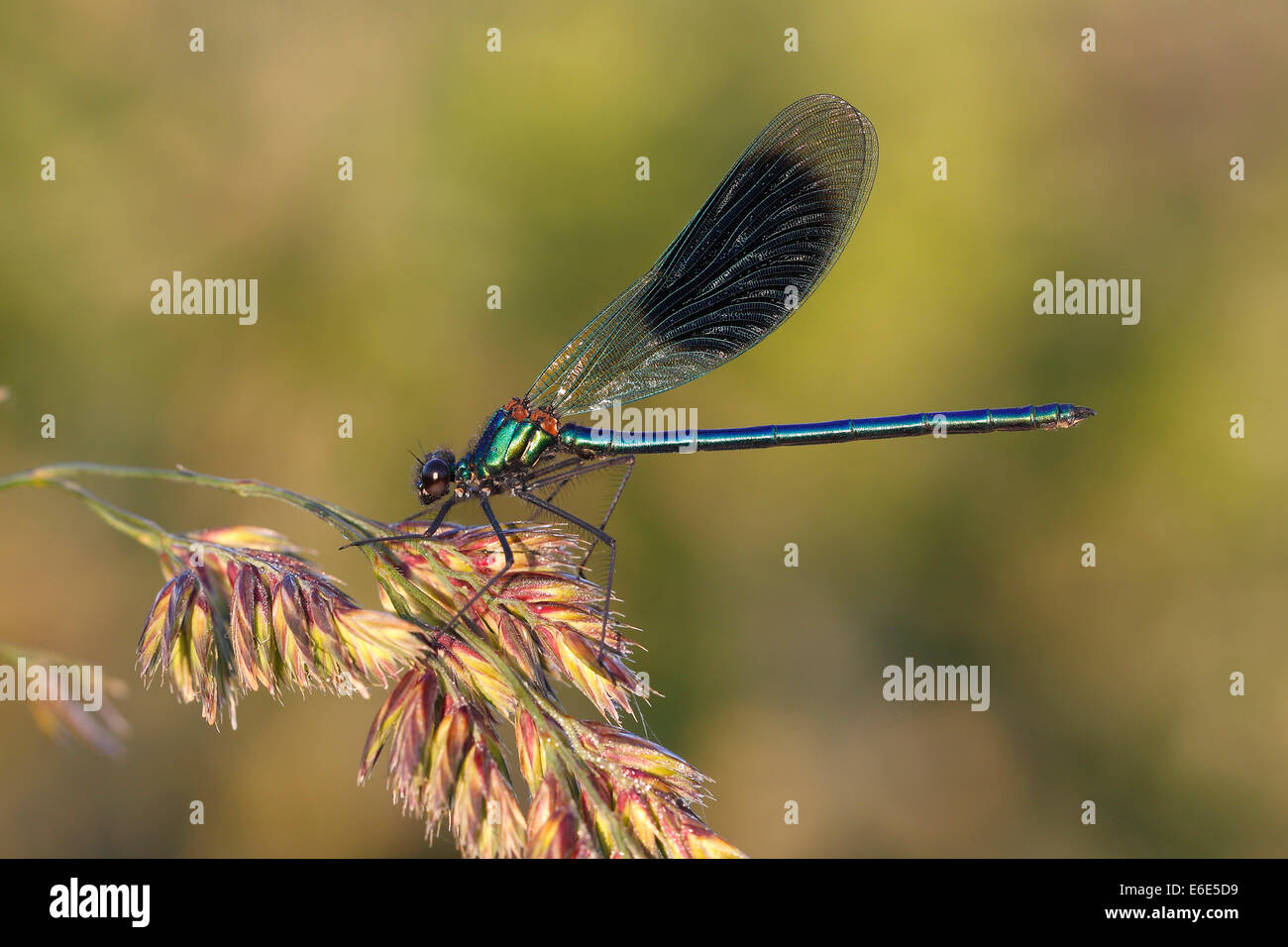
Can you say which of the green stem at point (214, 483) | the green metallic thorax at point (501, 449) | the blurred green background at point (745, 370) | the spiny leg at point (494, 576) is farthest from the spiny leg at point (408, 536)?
the blurred green background at point (745, 370)

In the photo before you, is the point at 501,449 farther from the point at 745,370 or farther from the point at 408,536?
the point at 745,370

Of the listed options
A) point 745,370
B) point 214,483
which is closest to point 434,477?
point 214,483

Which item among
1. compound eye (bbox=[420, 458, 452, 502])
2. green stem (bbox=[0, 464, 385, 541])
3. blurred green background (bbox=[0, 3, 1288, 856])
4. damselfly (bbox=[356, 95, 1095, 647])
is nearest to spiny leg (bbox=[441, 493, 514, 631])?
green stem (bbox=[0, 464, 385, 541])

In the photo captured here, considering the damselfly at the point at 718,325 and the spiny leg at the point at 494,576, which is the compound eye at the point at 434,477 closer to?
the damselfly at the point at 718,325

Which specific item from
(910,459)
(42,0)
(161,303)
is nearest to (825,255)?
(910,459)

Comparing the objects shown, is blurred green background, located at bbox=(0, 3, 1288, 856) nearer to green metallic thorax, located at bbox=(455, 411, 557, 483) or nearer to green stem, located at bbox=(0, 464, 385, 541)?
green metallic thorax, located at bbox=(455, 411, 557, 483)

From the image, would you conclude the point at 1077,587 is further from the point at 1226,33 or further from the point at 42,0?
the point at 42,0
